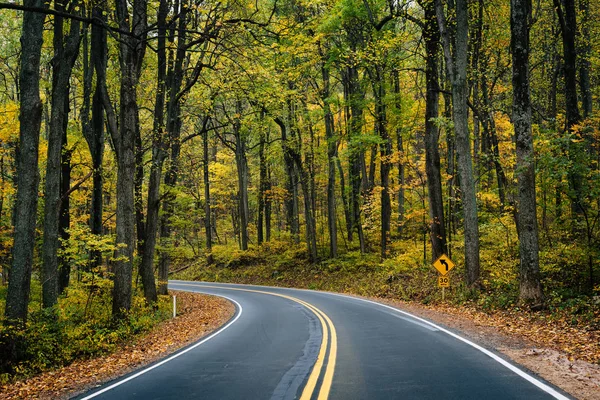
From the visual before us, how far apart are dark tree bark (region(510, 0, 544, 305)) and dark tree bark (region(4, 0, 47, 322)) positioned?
12568 millimetres

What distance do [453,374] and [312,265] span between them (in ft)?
77.8

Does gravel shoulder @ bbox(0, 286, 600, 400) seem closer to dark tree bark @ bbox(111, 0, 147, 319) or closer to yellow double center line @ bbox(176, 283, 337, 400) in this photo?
dark tree bark @ bbox(111, 0, 147, 319)

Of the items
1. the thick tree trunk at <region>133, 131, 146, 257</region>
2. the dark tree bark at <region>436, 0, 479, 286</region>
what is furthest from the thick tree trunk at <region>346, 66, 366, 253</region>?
the thick tree trunk at <region>133, 131, 146, 257</region>

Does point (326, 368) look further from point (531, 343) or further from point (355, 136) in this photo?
point (355, 136)

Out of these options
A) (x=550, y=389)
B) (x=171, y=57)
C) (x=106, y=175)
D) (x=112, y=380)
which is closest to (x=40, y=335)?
(x=112, y=380)

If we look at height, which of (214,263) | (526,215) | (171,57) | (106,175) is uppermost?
(171,57)

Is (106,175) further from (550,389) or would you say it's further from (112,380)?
(550,389)

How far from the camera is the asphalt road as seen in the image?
18.3 feet

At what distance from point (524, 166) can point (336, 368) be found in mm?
8500

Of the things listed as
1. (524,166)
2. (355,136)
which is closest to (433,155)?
(355,136)

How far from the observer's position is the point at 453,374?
Answer: 20.4 ft

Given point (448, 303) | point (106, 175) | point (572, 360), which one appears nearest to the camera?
point (572, 360)

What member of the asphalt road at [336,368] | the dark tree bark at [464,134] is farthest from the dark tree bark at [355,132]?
the asphalt road at [336,368]

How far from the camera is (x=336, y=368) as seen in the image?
22.8 ft
